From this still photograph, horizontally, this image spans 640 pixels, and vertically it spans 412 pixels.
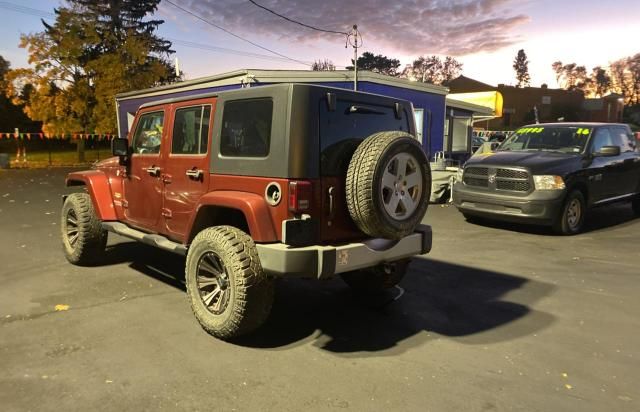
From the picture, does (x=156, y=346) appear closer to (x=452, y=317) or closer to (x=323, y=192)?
(x=323, y=192)

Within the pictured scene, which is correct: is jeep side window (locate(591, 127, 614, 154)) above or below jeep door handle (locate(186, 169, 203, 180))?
above

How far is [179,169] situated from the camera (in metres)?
4.38

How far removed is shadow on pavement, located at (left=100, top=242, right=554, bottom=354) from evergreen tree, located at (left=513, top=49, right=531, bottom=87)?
13636 cm

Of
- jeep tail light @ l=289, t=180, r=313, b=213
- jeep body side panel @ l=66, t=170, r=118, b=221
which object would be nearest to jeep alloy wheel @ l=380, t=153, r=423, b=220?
jeep tail light @ l=289, t=180, r=313, b=213

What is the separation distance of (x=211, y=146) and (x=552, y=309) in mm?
3624

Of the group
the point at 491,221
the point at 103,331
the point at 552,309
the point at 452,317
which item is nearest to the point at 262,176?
the point at 103,331

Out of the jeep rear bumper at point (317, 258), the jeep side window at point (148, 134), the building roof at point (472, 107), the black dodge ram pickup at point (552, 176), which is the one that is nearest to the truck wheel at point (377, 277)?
the jeep rear bumper at point (317, 258)

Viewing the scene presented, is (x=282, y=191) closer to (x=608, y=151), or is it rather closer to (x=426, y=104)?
(x=608, y=151)

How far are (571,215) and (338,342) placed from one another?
20.0 ft

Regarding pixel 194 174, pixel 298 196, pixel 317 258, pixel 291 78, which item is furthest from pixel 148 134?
pixel 291 78

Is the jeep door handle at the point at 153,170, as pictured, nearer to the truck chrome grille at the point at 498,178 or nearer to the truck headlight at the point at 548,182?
the truck chrome grille at the point at 498,178

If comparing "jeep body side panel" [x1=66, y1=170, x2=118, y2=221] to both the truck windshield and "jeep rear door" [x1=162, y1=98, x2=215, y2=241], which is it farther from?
the truck windshield

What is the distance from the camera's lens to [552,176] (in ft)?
25.4

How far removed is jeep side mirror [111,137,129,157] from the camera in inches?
201
